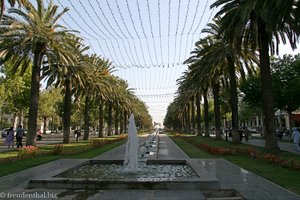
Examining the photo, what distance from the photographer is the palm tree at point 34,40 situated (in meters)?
25.0

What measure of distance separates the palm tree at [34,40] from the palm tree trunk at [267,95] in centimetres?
1455

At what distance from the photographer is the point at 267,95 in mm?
20828

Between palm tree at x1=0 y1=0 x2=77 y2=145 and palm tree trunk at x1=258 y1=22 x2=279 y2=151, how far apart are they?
1455 cm

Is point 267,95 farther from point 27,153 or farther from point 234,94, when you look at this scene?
point 27,153

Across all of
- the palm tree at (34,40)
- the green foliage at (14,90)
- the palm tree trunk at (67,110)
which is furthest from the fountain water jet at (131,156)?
the green foliage at (14,90)

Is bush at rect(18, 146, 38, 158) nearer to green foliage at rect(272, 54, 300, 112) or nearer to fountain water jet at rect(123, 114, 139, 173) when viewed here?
fountain water jet at rect(123, 114, 139, 173)

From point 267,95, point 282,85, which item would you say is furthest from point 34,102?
point 282,85

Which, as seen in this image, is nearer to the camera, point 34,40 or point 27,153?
point 27,153

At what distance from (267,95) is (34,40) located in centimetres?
1691

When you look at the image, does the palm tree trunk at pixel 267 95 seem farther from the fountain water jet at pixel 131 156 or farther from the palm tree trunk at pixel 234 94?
the fountain water jet at pixel 131 156

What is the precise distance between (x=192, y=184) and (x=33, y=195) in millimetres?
4551

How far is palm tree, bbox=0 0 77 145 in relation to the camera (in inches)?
986

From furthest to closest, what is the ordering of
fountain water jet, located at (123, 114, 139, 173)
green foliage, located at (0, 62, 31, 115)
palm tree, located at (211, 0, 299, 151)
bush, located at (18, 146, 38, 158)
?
green foliage, located at (0, 62, 31, 115), palm tree, located at (211, 0, 299, 151), bush, located at (18, 146, 38, 158), fountain water jet, located at (123, 114, 139, 173)

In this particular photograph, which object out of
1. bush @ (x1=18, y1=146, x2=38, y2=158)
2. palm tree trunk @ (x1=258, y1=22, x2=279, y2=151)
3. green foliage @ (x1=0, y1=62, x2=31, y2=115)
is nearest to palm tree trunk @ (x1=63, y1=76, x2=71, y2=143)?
green foliage @ (x1=0, y1=62, x2=31, y2=115)
